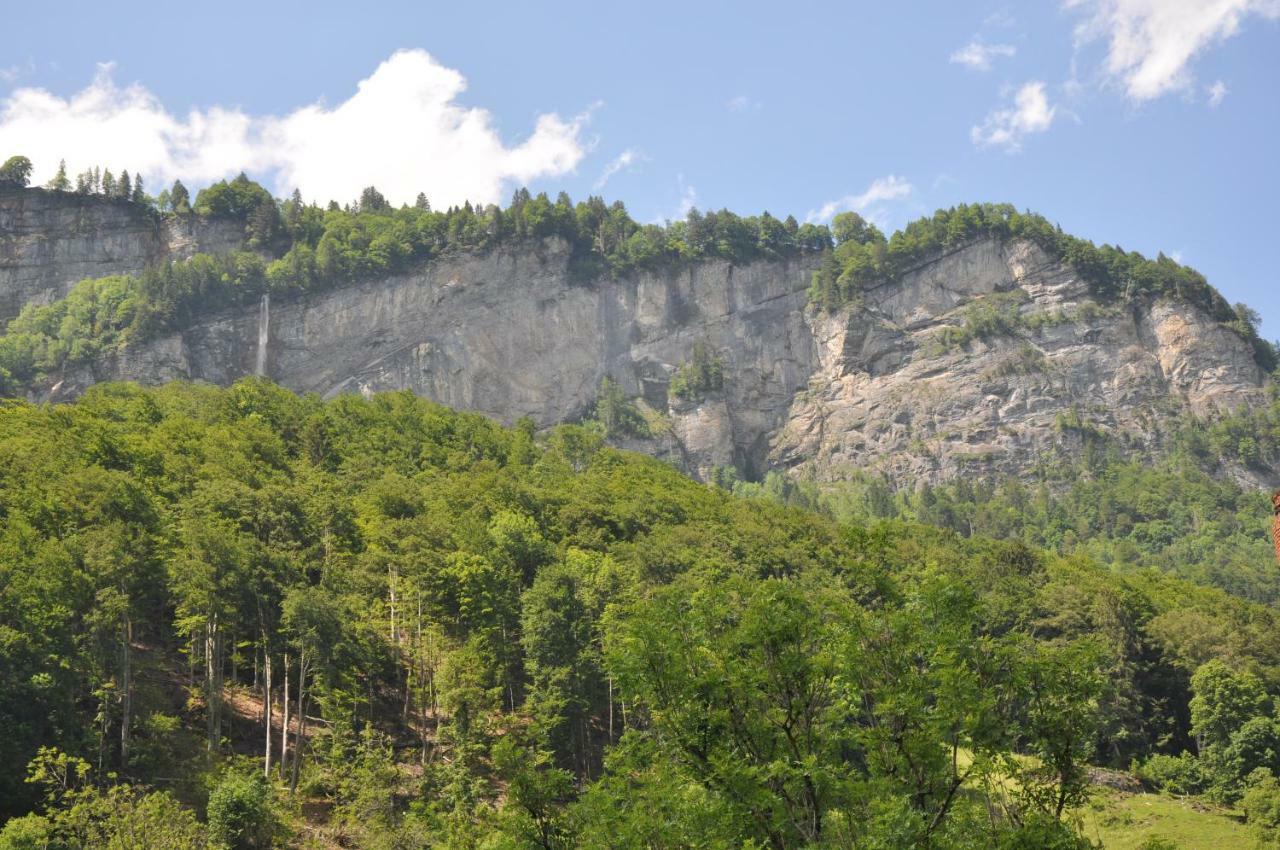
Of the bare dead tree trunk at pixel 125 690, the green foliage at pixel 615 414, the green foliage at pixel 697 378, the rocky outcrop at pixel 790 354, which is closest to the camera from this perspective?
the bare dead tree trunk at pixel 125 690

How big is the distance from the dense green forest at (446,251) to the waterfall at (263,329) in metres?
1.37

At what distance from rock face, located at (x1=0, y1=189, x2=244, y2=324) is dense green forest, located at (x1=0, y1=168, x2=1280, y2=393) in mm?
1885

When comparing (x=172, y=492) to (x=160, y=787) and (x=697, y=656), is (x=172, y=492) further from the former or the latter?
(x=697, y=656)

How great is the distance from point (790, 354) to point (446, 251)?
46949mm

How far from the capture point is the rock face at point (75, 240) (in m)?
143

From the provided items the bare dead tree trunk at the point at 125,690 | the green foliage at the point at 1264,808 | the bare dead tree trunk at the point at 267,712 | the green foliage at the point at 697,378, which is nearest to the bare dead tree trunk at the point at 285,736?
the bare dead tree trunk at the point at 267,712

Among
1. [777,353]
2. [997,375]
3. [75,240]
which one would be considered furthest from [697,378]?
[75,240]

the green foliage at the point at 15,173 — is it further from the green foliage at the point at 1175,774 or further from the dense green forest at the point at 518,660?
the green foliage at the point at 1175,774

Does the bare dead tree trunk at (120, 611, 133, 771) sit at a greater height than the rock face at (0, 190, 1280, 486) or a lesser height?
lesser

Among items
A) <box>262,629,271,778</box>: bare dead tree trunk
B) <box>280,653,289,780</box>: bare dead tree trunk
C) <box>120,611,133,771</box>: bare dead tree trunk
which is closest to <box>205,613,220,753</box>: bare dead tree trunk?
<box>262,629,271,778</box>: bare dead tree trunk

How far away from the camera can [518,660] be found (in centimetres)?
4972

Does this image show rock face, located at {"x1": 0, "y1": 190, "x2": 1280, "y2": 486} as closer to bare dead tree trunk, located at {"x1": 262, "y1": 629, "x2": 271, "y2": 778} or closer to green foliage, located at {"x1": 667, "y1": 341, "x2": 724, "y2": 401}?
green foliage, located at {"x1": 667, "y1": 341, "x2": 724, "y2": 401}

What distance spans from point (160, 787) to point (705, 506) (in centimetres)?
4799

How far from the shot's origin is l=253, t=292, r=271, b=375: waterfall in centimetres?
14100
